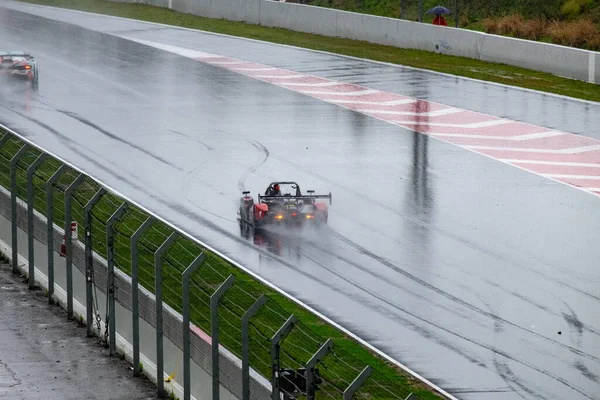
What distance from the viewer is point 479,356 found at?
56.5 feet

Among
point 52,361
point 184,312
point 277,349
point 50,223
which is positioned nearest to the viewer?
point 277,349

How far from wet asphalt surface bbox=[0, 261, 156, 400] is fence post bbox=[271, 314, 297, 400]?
9.38 ft

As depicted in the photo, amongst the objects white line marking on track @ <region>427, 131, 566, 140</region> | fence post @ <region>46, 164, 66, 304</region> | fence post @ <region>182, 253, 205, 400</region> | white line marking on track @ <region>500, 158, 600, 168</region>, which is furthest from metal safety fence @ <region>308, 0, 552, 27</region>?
fence post @ <region>182, 253, 205, 400</region>

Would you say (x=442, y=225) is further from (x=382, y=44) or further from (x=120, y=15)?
(x=120, y=15)

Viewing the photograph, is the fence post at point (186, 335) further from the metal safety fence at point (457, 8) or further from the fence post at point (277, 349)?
the metal safety fence at point (457, 8)

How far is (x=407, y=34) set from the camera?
52000 mm

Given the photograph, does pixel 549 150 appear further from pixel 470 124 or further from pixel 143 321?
pixel 143 321

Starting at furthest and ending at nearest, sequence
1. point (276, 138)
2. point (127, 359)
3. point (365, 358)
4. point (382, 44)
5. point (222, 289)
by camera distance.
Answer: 1. point (382, 44)
2. point (276, 138)
3. point (365, 358)
4. point (127, 359)
5. point (222, 289)

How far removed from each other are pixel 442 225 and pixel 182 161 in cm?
835

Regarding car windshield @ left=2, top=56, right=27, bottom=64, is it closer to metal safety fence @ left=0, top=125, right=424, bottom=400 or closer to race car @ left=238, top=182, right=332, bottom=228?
race car @ left=238, top=182, right=332, bottom=228

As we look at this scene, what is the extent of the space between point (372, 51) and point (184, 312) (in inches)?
1574

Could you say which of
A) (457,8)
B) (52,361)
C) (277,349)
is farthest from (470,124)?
(277,349)

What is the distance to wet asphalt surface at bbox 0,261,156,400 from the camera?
13648mm

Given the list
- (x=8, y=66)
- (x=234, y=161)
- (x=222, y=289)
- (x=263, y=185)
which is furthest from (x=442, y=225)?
(x=8, y=66)
